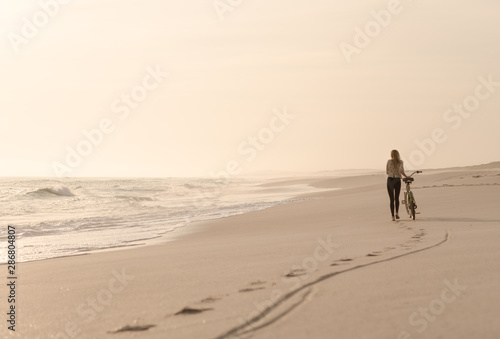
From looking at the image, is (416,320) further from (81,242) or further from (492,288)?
(81,242)

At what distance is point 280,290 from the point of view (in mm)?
4871

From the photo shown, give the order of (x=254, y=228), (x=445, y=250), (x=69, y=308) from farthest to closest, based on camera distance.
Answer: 1. (x=254, y=228)
2. (x=445, y=250)
3. (x=69, y=308)

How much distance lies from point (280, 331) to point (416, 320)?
89cm

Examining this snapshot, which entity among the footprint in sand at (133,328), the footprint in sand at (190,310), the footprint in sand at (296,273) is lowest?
the footprint in sand at (296,273)

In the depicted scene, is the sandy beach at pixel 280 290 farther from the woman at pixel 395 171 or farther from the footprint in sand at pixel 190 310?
the woman at pixel 395 171

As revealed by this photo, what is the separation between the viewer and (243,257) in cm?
731

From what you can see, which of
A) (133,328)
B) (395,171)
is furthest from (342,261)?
(395,171)

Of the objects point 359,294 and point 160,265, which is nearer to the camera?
point 359,294

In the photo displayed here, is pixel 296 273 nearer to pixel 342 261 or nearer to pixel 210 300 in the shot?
pixel 342 261

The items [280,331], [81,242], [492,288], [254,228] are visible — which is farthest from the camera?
[254,228]

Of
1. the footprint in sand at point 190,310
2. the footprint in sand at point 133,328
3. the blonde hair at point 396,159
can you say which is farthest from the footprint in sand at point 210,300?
the blonde hair at point 396,159

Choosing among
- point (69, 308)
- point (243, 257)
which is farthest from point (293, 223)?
point (69, 308)

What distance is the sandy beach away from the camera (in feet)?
12.4

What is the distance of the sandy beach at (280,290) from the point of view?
12.4 ft
